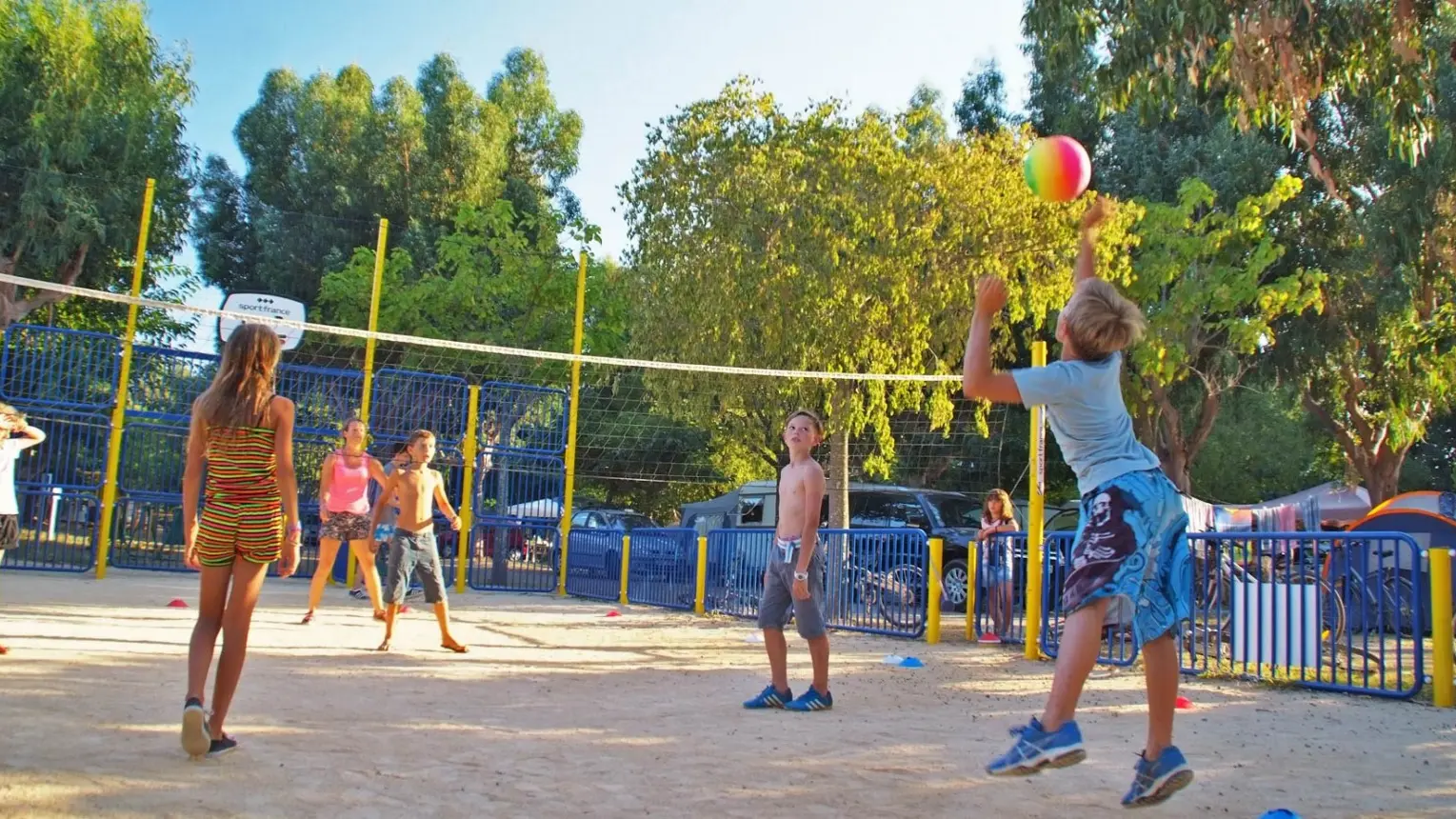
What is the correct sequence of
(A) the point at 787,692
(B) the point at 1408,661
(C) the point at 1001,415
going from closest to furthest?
(A) the point at 787,692
(B) the point at 1408,661
(C) the point at 1001,415

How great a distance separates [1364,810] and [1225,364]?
20.1m

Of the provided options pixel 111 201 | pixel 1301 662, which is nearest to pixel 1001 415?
pixel 1301 662

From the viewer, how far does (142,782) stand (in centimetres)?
415

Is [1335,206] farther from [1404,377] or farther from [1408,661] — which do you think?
[1408,661]

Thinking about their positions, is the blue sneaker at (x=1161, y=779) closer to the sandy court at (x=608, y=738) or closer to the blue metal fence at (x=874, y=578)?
the sandy court at (x=608, y=738)

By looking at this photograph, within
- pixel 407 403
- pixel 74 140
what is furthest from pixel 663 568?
pixel 74 140

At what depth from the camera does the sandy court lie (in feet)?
13.8

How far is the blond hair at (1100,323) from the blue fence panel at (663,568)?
10963mm

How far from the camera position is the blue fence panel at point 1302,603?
8.04m

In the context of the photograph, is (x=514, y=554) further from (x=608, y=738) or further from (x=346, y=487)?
(x=608, y=738)

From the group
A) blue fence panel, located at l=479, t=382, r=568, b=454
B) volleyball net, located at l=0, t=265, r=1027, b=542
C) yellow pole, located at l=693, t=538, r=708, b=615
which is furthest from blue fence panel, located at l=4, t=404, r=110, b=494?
yellow pole, located at l=693, t=538, r=708, b=615

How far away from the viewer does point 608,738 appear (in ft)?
17.9

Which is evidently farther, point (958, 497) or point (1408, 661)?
point (958, 497)

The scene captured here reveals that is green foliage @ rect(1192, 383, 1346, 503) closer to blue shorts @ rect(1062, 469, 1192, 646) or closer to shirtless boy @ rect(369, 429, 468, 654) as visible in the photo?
shirtless boy @ rect(369, 429, 468, 654)
